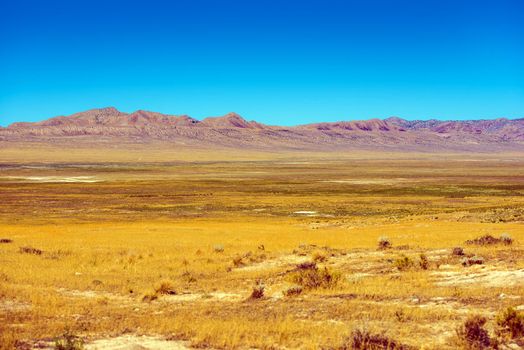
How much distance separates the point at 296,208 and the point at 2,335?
1517 inches

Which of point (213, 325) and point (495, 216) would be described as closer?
point (213, 325)

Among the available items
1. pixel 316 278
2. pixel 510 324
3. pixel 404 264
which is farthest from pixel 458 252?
pixel 510 324

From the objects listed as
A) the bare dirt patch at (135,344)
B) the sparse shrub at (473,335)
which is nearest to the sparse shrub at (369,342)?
the sparse shrub at (473,335)

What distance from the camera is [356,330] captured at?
27.3ft

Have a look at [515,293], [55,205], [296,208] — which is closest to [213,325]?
[515,293]

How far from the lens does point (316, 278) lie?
13.2m

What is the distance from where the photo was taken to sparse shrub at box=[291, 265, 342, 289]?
13008 millimetres

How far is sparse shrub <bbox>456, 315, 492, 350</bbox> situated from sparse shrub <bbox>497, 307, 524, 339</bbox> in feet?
0.92

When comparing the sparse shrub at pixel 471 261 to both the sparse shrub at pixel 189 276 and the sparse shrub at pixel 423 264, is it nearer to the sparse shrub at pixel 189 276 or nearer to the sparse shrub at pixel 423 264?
the sparse shrub at pixel 423 264

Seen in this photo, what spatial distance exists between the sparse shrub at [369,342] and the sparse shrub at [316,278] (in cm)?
461

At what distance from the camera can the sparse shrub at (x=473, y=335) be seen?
8195 mm

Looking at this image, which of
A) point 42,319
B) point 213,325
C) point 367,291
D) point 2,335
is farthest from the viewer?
point 367,291

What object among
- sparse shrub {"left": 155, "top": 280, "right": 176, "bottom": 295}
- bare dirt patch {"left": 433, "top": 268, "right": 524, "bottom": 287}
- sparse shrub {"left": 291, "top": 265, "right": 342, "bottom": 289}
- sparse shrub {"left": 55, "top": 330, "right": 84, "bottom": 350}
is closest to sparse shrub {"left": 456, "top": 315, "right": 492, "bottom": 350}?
bare dirt patch {"left": 433, "top": 268, "right": 524, "bottom": 287}

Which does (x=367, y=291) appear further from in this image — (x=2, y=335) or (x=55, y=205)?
(x=55, y=205)
